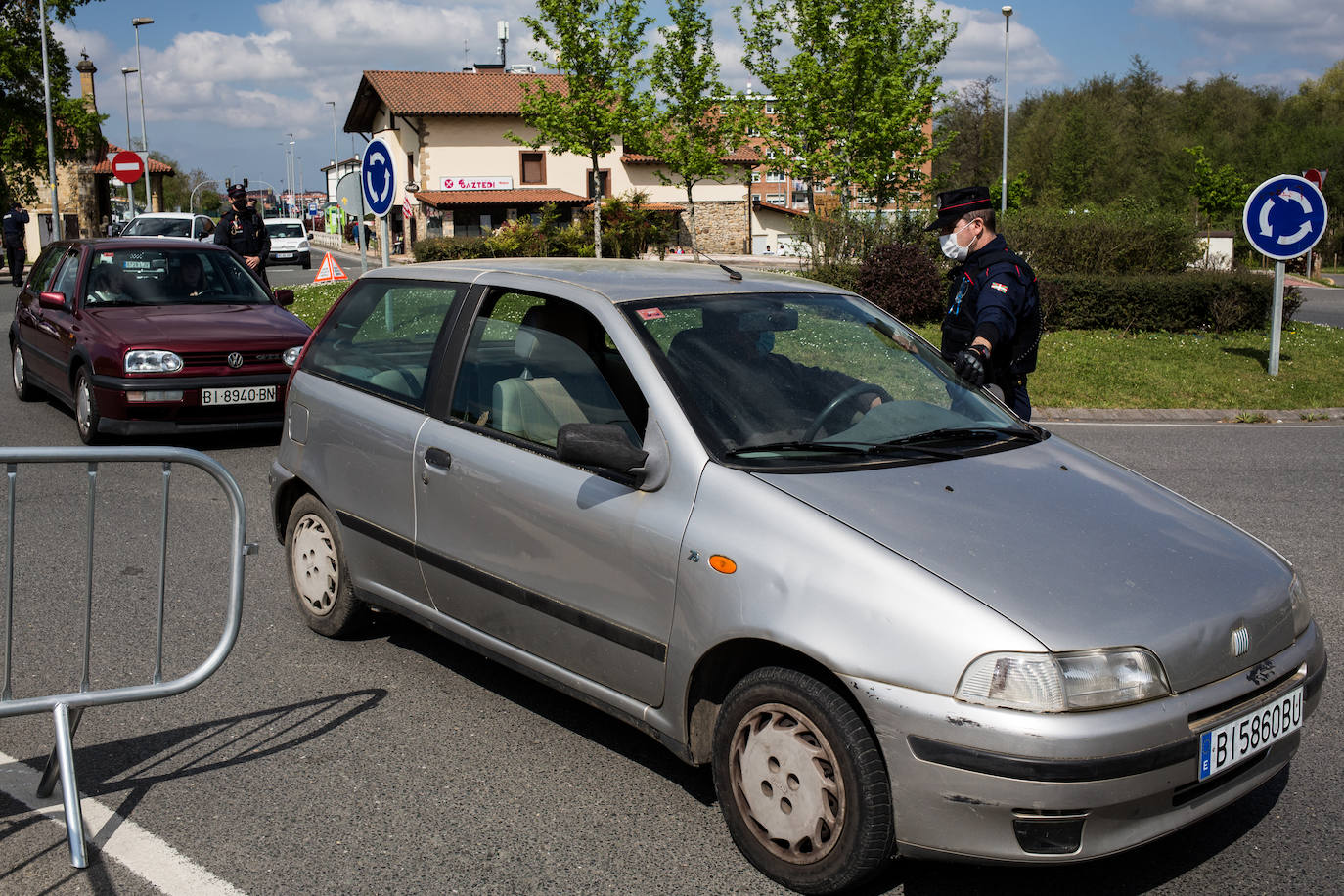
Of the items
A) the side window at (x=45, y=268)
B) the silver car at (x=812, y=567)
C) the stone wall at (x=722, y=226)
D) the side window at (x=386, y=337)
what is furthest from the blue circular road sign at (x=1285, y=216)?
the stone wall at (x=722, y=226)

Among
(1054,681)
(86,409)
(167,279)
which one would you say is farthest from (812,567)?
(167,279)

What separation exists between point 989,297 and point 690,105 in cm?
4106

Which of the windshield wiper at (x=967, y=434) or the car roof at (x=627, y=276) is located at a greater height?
the car roof at (x=627, y=276)

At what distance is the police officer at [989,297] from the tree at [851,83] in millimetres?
25441

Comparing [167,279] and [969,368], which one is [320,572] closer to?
[969,368]

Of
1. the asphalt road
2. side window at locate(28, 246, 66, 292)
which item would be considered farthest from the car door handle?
side window at locate(28, 246, 66, 292)

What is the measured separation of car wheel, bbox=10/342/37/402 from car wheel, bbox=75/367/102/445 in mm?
2611

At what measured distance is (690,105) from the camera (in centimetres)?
4553

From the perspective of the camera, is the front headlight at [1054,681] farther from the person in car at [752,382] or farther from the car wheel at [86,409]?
the car wheel at [86,409]

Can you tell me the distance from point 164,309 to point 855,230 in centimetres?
1351

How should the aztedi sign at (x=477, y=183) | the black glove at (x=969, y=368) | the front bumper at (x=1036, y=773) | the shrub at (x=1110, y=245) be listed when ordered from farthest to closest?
the aztedi sign at (x=477, y=183) < the shrub at (x=1110, y=245) < the black glove at (x=969, y=368) < the front bumper at (x=1036, y=773)

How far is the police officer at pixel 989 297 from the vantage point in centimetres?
622

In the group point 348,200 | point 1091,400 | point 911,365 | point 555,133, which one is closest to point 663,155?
point 555,133

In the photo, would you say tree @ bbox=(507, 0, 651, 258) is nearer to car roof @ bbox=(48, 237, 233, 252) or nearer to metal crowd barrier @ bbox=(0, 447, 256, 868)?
car roof @ bbox=(48, 237, 233, 252)
